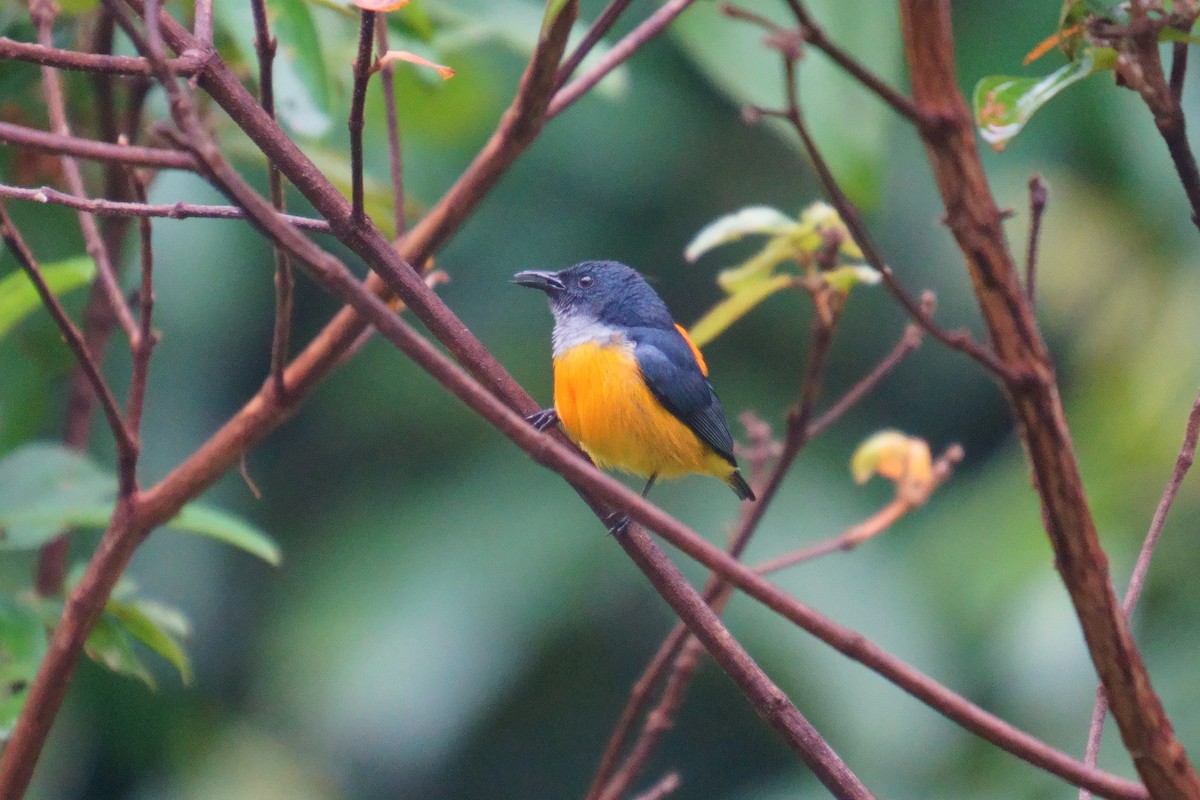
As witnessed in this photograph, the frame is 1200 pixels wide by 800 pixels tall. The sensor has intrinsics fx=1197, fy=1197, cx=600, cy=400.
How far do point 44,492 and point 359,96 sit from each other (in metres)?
1.05

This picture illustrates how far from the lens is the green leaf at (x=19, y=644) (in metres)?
1.65

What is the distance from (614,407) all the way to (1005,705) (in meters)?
2.42

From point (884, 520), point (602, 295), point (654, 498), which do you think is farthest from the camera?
point (654, 498)

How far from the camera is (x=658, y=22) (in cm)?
170

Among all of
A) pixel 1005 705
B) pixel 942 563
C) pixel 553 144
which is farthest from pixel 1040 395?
pixel 553 144

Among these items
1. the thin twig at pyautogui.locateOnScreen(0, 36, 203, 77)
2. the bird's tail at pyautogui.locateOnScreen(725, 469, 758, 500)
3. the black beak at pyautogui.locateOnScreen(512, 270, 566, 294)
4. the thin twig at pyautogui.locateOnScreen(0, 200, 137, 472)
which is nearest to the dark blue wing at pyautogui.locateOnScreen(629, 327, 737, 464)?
the bird's tail at pyautogui.locateOnScreen(725, 469, 758, 500)

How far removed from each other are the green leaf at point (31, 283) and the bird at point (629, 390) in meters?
1.02

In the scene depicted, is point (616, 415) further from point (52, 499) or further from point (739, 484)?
point (52, 499)

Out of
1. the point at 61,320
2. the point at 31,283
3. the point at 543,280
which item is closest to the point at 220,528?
the point at 31,283

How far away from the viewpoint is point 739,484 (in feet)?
10.2

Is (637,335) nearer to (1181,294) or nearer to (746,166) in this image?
(1181,294)

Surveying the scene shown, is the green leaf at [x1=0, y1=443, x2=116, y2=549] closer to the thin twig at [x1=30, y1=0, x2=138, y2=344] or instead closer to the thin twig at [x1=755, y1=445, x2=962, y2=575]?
the thin twig at [x1=30, y1=0, x2=138, y2=344]

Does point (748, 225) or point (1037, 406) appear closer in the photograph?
point (1037, 406)

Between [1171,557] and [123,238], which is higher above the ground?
[123,238]
